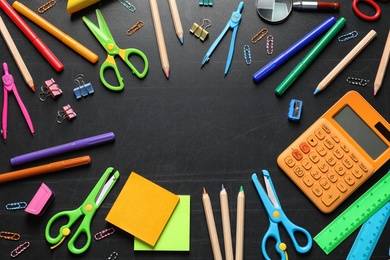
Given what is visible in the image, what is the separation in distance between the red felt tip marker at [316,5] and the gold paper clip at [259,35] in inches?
4.0

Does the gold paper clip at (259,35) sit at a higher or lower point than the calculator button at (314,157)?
higher

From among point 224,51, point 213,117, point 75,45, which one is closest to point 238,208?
point 213,117

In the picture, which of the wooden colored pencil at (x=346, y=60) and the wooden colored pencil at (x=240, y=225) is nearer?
the wooden colored pencil at (x=240, y=225)

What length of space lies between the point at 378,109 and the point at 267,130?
28cm

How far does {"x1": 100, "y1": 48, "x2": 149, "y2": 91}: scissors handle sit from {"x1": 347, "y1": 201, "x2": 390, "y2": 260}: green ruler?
63 centimetres

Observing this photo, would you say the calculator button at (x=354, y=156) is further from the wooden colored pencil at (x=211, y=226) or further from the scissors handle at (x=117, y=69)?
the scissors handle at (x=117, y=69)

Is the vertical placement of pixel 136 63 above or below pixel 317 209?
above

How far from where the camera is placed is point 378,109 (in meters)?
1.31

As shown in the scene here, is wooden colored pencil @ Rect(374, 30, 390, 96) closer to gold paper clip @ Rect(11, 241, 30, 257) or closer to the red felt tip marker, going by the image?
the red felt tip marker

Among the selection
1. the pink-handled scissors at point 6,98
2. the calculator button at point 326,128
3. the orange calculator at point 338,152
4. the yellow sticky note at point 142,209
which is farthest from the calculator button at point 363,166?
the pink-handled scissors at point 6,98

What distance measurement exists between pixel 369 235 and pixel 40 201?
0.75m

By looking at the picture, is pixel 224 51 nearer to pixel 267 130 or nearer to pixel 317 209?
pixel 267 130

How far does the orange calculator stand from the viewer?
1240mm

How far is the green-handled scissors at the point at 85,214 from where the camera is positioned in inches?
47.3
